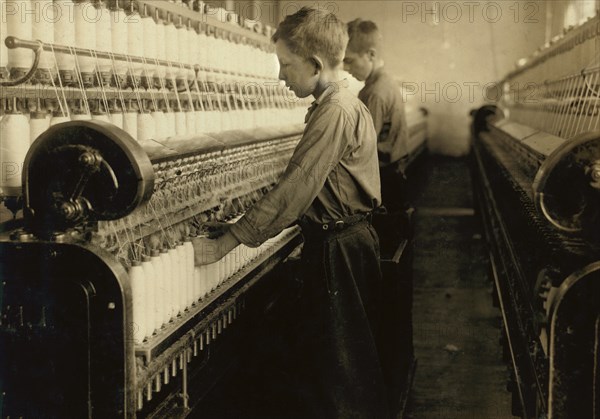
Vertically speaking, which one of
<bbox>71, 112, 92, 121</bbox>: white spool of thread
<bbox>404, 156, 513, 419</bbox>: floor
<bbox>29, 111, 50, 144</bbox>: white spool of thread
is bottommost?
<bbox>404, 156, 513, 419</bbox>: floor

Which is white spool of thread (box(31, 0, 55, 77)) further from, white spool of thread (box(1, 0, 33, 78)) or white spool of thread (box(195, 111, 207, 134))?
white spool of thread (box(195, 111, 207, 134))

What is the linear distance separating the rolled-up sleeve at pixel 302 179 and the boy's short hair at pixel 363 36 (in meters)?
2.50

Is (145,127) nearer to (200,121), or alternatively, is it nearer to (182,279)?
(200,121)

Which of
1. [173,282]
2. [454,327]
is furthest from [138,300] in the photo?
[454,327]

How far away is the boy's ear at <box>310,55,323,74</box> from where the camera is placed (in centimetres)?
275

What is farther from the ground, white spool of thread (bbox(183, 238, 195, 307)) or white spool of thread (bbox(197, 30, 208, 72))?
white spool of thread (bbox(197, 30, 208, 72))

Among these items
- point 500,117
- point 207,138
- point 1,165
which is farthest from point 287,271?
point 500,117

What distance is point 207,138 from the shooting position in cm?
277

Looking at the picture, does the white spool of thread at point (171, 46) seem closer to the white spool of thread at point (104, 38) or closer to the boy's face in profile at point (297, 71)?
the white spool of thread at point (104, 38)

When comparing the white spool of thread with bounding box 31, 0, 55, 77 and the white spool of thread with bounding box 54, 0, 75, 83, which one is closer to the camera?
the white spool of thread with bounding box 31, 0, 55, 77

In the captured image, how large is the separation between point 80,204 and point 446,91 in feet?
49.3

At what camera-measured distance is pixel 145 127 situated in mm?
2785

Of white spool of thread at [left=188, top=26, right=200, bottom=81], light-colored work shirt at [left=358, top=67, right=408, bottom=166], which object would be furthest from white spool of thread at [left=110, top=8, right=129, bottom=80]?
light-colored work shirt at [left=358, top=67, right=408, bottom=166]

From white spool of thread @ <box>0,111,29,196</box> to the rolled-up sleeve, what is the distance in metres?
0.73
